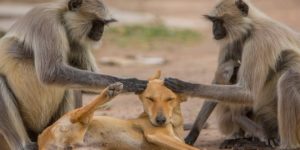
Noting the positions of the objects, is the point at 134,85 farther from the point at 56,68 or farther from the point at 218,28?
the point at 218,28

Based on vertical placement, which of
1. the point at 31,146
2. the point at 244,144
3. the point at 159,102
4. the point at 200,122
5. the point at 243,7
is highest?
the point at 243,7

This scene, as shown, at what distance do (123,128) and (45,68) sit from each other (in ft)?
3.23

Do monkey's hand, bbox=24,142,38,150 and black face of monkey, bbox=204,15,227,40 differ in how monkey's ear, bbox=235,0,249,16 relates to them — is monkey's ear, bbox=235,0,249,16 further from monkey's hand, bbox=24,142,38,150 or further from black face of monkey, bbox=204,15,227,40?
monkey's hand, bbox=24,142,38,150

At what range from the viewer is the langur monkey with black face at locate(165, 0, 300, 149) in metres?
7.68

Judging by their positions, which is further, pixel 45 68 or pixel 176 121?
pixel 45 68

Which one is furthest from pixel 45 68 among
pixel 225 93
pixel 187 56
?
pixel 187 56

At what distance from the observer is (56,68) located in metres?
7.66

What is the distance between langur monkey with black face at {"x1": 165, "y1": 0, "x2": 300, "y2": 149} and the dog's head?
173mm

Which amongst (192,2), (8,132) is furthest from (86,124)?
(192,2)

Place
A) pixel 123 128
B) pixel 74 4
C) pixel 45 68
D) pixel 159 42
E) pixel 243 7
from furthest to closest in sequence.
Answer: pixel 159 42, pixel 243 7, pixel 74 4, pixel 45 68, pixel 123 128

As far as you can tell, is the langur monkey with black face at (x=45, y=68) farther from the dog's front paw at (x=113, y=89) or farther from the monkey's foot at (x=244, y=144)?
the monkey's foot at (x=244, y=144)

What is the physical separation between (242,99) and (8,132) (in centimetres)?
216

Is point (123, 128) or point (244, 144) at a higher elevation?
point (123, 128)

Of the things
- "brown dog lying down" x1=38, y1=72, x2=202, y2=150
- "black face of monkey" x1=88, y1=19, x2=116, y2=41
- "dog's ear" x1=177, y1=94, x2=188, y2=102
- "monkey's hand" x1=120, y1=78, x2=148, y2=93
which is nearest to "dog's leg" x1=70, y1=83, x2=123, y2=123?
"brown dog lying down" x1=38, y1=72, x2=202, y2=150
